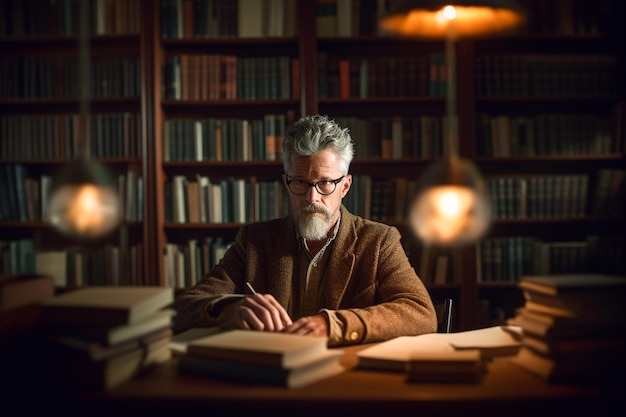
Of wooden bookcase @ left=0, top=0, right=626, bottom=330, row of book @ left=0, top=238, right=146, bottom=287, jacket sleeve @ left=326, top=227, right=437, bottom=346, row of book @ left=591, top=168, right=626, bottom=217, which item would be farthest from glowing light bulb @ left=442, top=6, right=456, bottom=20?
row of book @ left=0, top=238, right=146, bottom=287

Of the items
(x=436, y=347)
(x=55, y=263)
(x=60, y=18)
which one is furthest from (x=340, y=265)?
(x=60, y=18)

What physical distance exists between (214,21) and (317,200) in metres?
1.92

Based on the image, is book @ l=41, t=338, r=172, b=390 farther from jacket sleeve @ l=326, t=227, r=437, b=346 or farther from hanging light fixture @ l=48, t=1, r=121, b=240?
jacket sleeve @ l=326, t=227, r=437, b=346

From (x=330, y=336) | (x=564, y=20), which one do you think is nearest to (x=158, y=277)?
(x=330, y=336)

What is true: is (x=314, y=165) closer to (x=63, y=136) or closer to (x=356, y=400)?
(x=356, y=400)

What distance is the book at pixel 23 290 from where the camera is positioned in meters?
1.23

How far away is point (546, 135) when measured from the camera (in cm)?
361

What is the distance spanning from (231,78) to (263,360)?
8.81 ft

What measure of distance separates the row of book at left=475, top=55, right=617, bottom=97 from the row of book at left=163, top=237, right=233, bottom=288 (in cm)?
170

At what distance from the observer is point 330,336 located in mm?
1567

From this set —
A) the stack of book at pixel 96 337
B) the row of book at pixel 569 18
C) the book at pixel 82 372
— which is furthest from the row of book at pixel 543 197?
the book at pixel 82 372

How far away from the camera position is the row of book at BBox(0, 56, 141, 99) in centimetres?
368

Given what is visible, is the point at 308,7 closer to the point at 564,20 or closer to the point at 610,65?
the point at 564,20

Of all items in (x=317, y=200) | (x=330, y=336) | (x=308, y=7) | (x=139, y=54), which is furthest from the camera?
(x=139, y=54)
